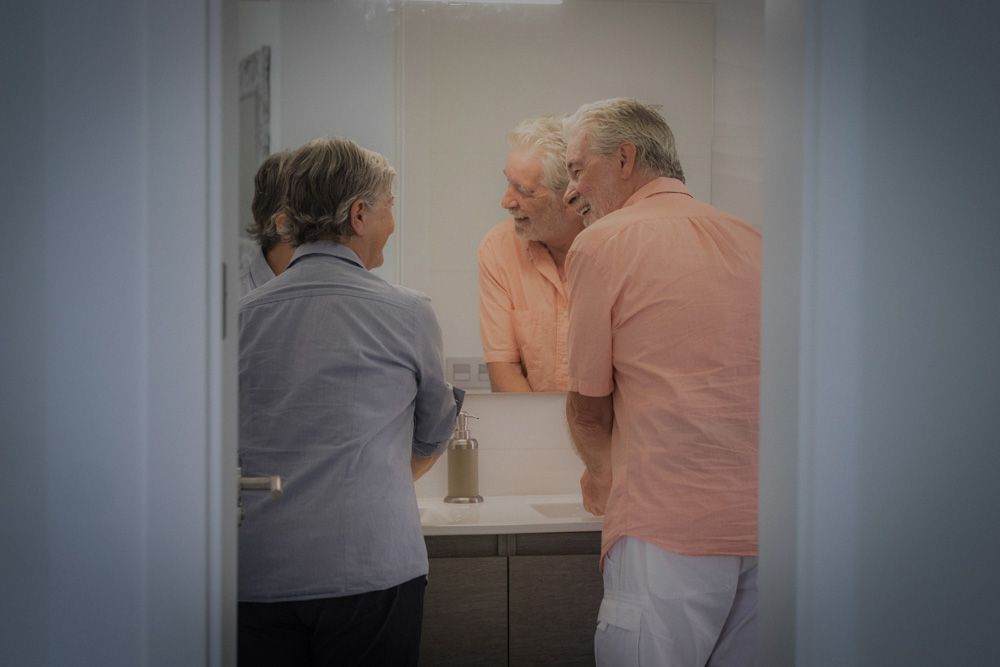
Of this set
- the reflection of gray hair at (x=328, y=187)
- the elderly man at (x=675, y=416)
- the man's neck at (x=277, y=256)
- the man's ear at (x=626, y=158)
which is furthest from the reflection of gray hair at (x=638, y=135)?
the man's neck at (x=277, y=256)

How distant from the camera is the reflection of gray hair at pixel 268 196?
7.05ft

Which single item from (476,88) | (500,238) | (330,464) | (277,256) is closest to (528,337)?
(500,238)

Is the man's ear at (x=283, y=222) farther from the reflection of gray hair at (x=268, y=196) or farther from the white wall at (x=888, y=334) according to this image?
the white wall at (x=888, y=334)

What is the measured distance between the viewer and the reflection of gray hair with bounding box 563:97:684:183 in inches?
81.4

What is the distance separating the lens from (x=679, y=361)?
1812mm

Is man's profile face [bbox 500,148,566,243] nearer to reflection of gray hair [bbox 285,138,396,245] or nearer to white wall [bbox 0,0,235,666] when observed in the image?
reflection of gray hair [bbox 285,138,396,245]

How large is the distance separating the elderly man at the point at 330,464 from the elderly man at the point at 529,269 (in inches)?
46.5

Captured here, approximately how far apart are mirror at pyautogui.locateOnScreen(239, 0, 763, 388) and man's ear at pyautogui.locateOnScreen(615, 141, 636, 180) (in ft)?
3.09

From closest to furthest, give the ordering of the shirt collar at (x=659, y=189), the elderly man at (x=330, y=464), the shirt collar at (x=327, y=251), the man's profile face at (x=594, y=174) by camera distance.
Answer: the elderly man at (x=330, y=464) → the shirt collar at (x=327, y=251) → the shirt collar at (x=659, y=189) → the man's profile face at (x=594, y=174)

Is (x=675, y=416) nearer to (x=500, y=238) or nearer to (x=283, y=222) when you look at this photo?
(x=283, y=222)

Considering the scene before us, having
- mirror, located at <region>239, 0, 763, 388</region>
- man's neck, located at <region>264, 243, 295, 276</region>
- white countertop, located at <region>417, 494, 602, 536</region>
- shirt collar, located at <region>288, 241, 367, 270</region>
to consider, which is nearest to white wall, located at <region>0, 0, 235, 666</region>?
shirt collar, located at <region>288, 241, 367, 270</region>

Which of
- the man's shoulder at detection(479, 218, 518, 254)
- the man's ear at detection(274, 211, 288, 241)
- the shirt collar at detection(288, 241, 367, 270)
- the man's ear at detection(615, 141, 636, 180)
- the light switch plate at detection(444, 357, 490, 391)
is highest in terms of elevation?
the man's ear at detection(615, 141, 636, 180)

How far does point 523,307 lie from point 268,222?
104 cm

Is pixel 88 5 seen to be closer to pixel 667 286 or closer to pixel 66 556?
pixel 66 556
